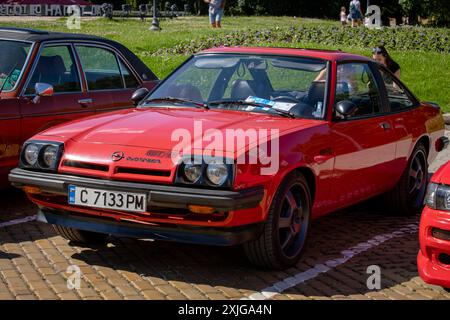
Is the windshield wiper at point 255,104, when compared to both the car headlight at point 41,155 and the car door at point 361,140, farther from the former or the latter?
the car headlight at point 41,155

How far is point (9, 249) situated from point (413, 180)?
13.0ft

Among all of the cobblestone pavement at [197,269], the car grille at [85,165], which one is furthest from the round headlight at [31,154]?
the cobblestone pavement at [197,269]

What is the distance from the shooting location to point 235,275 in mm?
5680

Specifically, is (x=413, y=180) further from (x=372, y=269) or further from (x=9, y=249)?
(x=9, y=249)

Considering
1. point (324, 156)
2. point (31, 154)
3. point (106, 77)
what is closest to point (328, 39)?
point (106, 77)

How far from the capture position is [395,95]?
25.6 feet

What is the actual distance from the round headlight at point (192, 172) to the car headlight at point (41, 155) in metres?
1.01

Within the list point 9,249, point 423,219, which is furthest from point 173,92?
point 423,219

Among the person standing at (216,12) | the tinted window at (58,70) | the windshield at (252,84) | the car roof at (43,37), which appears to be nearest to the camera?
the windshield at (252,84)

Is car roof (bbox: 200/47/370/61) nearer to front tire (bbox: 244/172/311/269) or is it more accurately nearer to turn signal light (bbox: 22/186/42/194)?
front tire (bbox: 244/172/311/269)

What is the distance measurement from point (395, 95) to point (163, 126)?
9.43 ft

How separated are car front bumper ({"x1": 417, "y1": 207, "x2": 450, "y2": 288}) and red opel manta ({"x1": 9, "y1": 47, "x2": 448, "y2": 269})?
988mm

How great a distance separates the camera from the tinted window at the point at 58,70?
26.8 ft

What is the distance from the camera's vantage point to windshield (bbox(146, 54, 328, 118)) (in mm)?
6512
